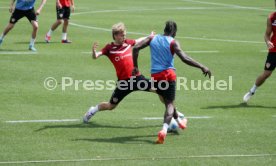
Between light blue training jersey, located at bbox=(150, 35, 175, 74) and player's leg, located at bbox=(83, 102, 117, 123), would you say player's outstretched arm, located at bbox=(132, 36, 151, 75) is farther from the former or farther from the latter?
player's leg, located at bbox=(83, 102, 117, 123)

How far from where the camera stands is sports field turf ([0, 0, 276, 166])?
11.0 m

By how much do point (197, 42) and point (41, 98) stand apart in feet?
32.5

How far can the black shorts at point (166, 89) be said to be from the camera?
12.1 metres

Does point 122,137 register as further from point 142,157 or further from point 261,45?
point 261,45

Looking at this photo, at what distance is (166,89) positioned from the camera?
12.1m

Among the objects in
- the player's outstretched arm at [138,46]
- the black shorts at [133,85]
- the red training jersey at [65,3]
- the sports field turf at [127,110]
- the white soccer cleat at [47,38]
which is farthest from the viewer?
the red training jersey at [65,3]

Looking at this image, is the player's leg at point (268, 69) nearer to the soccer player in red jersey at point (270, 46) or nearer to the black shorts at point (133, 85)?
the soccer player in red jersey at point (270, 46)

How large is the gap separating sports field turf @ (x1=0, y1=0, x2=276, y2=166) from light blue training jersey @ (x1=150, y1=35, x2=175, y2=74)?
1.27 metres

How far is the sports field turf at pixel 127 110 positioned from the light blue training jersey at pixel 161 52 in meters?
1.27

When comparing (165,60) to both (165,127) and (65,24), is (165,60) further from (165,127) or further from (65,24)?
(65,24)

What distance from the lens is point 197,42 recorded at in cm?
2389

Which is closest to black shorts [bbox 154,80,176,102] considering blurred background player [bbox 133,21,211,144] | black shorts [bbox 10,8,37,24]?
blurred background player [bbox 133,21,211,144]

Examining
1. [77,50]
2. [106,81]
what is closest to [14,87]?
[106,81]

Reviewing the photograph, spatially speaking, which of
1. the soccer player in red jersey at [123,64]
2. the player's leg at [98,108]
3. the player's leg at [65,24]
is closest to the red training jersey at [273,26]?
the soccer player in red jersey at [123,64]
